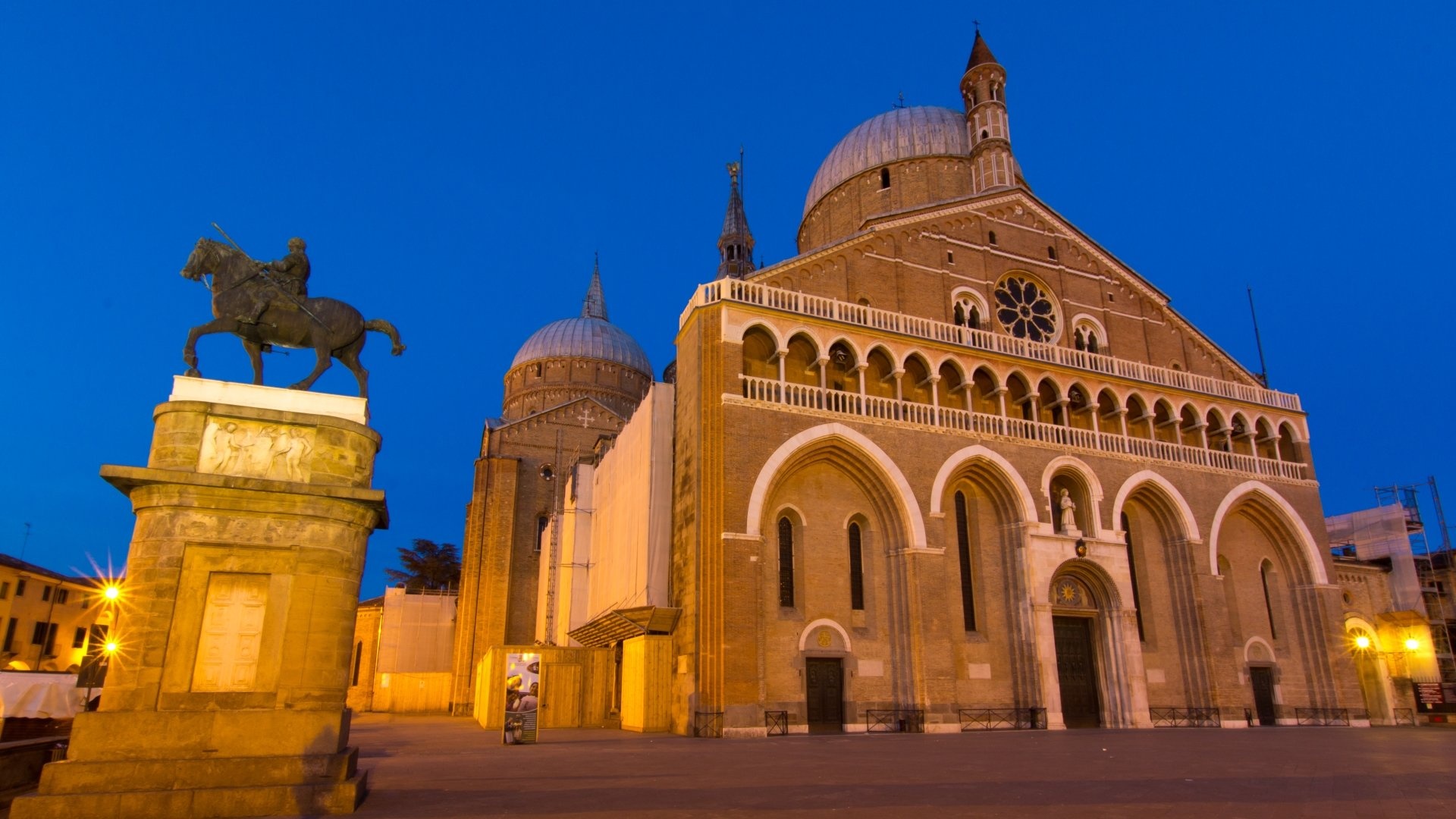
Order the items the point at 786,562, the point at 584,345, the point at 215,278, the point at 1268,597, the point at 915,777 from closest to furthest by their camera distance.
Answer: the point at 215,278
the point at 915,777
the point at 786,562
the point at 1268,597
the point at 584,345

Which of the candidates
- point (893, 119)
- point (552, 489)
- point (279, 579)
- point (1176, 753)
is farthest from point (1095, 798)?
point (552, 489)

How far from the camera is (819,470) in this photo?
24297 mm

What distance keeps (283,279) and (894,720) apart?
18265mm

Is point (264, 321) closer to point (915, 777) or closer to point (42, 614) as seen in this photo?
point (915, 777)

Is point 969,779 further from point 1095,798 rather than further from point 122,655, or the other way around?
point 122,655

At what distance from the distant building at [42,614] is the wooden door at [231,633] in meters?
42.4

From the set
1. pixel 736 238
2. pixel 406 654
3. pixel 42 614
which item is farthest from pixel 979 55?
pixel 42 614

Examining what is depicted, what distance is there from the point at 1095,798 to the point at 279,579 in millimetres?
8370

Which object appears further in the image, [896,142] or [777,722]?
[896,142]

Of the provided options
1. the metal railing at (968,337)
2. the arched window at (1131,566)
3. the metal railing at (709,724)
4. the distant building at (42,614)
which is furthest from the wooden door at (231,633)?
the distant building at (42,614)

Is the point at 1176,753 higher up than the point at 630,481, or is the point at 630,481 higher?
the point at 630,481

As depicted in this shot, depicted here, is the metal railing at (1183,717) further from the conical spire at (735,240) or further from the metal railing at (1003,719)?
the conical spire at (735,240)

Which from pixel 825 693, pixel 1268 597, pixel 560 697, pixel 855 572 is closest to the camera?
pixel 825 693

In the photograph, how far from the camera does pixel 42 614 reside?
46.8 m
